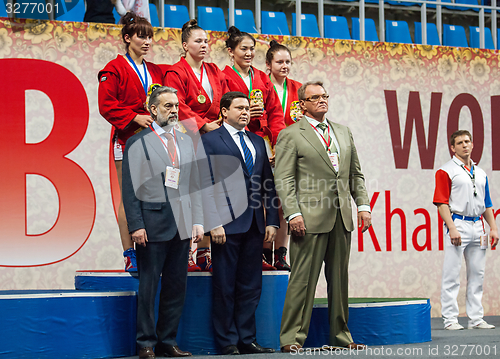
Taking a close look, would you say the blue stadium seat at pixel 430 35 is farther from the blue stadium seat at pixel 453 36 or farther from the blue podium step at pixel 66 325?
the blue podium step at pixel 66 325

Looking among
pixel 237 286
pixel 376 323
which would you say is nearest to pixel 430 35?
pixel 376 323

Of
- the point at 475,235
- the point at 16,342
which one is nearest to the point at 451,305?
the point at 475,235

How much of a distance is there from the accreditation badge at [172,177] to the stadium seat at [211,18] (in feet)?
12.5

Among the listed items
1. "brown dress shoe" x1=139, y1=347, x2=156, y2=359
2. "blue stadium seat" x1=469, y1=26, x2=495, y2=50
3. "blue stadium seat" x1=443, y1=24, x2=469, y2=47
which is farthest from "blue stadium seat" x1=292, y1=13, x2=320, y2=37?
"brown dress shoe" x1=139, y1=347, x2=156, y2=359

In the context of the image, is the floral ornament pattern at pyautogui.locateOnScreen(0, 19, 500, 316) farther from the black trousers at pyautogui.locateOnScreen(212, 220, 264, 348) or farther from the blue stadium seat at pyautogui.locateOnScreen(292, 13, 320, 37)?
the black trousers at pyautogui.locateOnScreen(212, 220, 264, 348)

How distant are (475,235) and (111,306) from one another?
2.91 metres

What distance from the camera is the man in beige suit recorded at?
10.6ft

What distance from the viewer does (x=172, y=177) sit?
10.1 ft

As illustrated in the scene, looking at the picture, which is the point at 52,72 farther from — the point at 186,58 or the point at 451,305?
the point at 451,305

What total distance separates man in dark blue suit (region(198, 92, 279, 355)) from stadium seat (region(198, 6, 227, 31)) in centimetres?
342

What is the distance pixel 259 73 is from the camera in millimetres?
3914

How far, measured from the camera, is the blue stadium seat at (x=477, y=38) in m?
7.48

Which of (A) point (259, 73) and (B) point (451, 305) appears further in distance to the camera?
(B) point (451, 305)

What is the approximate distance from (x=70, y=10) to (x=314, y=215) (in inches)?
148
